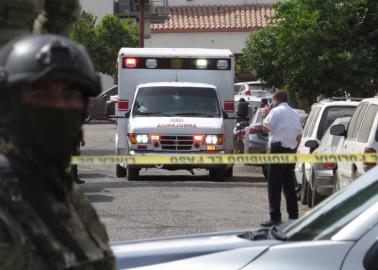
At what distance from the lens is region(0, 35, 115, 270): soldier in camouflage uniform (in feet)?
8.00

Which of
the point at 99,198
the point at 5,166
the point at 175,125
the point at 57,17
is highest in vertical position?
the point at 57,17

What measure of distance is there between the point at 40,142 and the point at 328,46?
21325mm

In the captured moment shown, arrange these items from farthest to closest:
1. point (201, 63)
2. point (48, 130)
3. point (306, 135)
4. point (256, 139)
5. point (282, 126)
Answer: point (256, 139) < point (201, 63) < point (306, 135) < point (282, 126) < point (48, 130)

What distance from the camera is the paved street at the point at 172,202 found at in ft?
43.0

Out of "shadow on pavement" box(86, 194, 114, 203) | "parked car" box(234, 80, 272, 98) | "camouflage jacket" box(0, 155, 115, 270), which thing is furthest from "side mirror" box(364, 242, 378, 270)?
"parked car" box(234, 80, 272, 98)

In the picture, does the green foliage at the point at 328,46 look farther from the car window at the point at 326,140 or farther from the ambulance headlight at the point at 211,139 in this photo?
the car window at the point at 326,140

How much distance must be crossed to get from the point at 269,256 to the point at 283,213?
33.7 feet

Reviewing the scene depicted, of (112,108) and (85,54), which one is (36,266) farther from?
(112,108)

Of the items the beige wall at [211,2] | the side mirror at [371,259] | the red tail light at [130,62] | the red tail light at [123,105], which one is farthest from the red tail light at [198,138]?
the beige wall at [211,2]

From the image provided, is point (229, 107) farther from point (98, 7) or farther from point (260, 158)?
point (98, 7)

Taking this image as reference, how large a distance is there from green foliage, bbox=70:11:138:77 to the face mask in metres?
50.6

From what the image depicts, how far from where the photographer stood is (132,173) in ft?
65.9

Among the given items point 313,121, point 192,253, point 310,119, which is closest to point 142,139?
point 310,119

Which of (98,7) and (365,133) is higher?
(365,133)
